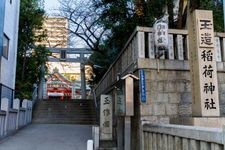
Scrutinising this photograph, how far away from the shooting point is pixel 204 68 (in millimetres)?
6980

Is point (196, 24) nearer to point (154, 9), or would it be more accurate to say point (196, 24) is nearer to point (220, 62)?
point (220, 62)

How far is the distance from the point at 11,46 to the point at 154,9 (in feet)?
30.2

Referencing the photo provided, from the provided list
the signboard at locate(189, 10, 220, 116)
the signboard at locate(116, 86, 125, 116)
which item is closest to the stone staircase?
the signboard at locate(116, 86, 125, 116)

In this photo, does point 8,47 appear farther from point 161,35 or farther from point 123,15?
point 161,35

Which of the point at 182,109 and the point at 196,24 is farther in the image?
the point at 182,109

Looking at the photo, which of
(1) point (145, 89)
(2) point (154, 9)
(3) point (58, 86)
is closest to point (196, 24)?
(1) point (145, 89)

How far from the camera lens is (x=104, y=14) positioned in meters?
14.3

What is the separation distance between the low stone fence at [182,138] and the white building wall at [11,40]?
10.5 metres

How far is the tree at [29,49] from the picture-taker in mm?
21109

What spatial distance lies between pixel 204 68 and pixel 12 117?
32.4 ft

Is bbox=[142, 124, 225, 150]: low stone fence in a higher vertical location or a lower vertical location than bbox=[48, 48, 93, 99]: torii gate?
lower

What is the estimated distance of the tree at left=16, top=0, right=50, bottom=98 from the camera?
831 inches

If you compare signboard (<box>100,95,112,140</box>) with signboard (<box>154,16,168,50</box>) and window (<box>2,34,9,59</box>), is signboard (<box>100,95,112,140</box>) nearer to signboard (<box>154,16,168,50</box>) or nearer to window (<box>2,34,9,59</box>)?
signboard (<box>154,16,168,50</box>)

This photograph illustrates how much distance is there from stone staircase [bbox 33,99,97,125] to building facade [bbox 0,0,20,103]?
13.9 feet
